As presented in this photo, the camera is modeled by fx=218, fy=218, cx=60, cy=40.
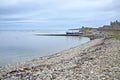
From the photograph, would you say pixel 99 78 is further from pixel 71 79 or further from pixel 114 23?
pixel 114 23

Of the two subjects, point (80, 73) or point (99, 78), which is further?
point (80, 73)

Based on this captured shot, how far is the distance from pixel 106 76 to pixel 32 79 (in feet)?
12.8

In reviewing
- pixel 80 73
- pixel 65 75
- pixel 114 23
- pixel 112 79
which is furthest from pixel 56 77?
pixel 114 23

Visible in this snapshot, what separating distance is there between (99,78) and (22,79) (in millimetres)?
4380

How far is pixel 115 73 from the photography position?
35.3 ft

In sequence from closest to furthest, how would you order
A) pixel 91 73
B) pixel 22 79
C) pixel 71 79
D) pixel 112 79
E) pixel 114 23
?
1. pixel 112 79
2. pixel 71 79
3. pixel 91 73
4. pixel 22 79
5. pixel 114 23

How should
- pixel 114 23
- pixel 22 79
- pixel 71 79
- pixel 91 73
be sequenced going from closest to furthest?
pixel 71 79 → pixel 91 73 → pixel 22 79 → pixel 114 23

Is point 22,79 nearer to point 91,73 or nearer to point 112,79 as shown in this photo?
point 91,73

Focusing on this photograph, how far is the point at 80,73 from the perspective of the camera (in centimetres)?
1151

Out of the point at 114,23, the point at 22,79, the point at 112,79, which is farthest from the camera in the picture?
the point at 114,23

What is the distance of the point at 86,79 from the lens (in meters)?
10.2

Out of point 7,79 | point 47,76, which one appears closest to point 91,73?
point 47,76

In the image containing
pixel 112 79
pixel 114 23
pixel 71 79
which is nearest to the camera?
pixel 112 79

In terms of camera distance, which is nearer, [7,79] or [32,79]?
[32,79]
